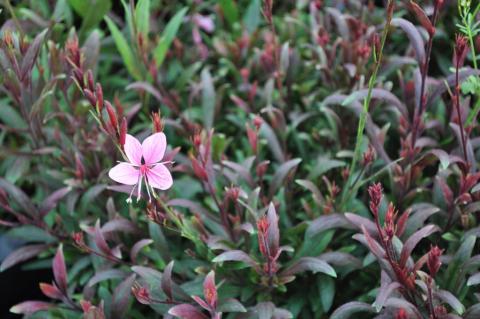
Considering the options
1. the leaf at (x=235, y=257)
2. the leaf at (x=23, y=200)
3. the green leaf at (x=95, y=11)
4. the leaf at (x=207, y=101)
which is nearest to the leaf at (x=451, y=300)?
the leaf at (x=235, y=257)

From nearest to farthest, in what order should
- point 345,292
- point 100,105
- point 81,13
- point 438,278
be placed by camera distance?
point 100,105 < point 438,278 < point 345,292 < point 81,13

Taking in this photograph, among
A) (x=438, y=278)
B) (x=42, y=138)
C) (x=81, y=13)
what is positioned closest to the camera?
(x=438, y=278)

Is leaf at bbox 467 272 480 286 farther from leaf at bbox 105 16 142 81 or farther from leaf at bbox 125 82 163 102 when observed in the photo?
leaf at bbox 105 16 142 81

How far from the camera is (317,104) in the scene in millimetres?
2168

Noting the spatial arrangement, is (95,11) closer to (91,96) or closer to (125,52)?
(125,52)

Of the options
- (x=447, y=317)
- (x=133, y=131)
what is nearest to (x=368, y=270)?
(x=447, y=317)

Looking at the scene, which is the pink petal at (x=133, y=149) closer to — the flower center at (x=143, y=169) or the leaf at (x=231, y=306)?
the flower center at (x=143, y=169)

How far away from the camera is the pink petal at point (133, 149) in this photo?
4.50 ft

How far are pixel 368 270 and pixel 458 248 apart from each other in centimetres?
27

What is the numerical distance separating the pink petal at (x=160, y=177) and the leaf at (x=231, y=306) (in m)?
0.44

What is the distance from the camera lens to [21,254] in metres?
1.97

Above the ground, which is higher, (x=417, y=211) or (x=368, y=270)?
(x=417, y=211)

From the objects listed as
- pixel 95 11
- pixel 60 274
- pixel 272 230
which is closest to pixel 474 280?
pixel 272 230

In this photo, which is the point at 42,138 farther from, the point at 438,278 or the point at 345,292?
the point at 438,278
